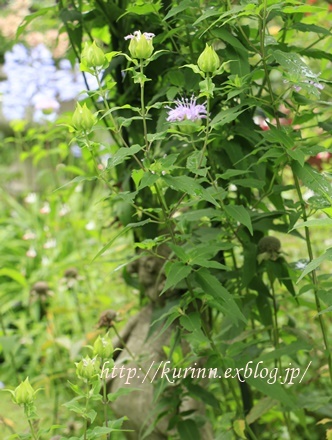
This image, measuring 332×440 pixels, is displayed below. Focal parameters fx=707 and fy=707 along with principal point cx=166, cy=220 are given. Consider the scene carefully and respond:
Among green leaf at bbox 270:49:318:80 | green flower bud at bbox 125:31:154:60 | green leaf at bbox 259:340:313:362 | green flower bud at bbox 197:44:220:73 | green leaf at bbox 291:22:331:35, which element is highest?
green flower bud at bbox 125:31:154:60

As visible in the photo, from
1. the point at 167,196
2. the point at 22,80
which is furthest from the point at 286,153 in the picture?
the point at 22,80

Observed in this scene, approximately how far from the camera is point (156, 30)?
1.39 m

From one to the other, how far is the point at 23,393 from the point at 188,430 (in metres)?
0.48

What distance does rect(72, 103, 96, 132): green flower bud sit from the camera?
3.06 feet

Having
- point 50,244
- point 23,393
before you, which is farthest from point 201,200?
point 50,244

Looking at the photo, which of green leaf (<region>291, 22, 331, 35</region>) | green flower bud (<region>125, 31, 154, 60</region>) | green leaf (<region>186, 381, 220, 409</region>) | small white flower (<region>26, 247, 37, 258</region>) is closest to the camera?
green flower bud (<region>125, 31, 154, 60</region>)

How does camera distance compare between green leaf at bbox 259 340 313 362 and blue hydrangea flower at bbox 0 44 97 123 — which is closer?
green leaf at bbox 259 340 313 362

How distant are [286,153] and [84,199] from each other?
2930 millimetres

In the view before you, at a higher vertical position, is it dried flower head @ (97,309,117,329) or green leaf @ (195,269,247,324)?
green leaf @ (195,269,247,324)

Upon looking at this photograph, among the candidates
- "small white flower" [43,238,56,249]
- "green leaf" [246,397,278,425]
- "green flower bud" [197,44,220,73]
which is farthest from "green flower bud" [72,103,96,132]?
"small white flower" [43,238,56,249]

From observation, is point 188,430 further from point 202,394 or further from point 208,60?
point 208,60

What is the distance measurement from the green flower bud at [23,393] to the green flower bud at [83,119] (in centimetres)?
35

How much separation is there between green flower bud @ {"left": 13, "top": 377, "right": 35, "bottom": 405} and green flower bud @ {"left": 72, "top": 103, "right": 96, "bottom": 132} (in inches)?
13.8

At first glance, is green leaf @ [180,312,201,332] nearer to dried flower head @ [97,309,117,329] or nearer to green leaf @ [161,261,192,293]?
green leaf @ [161,261,192,293]
